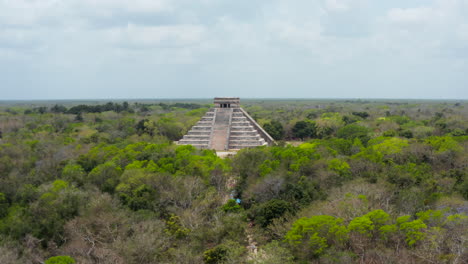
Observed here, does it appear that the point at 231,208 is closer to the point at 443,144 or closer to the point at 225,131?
the point at 443,144

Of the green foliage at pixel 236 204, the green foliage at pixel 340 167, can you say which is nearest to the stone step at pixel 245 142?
the green foliage at pixel 236 204

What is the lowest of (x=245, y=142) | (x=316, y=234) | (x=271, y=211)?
(x=271, y=211)

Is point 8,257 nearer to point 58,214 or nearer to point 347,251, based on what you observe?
point 58,214

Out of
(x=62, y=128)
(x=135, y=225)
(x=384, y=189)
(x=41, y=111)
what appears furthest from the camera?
(x=41, y=111)

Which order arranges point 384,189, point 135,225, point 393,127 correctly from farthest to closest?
point 393,127 < point 384,189 < point 135,225

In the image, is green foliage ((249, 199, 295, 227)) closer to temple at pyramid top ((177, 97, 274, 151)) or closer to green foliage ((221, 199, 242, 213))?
green foliage ((221, 199, 242, 213))

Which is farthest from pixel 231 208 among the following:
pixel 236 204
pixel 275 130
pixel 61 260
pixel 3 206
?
pixel 275 130

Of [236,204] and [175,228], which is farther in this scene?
[236,204]

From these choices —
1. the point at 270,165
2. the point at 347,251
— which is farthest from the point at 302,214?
the point at 270,165

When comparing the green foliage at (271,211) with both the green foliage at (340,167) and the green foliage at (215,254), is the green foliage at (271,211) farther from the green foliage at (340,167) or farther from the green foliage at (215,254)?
the green foliage at (340,167)
